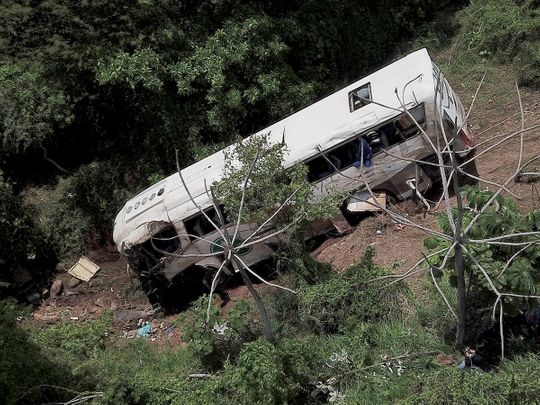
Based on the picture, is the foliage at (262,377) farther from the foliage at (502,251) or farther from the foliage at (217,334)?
the foliage at (502,251)

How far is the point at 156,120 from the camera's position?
11719 mm

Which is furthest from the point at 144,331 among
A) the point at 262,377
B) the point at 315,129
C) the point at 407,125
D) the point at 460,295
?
the point at 460,295

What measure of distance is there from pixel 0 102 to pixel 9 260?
301 centimetres

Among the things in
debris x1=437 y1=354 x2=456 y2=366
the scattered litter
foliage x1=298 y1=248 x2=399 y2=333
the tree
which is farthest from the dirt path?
the scattered litter

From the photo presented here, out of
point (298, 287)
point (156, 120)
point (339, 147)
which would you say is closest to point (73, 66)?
point (156, 120)

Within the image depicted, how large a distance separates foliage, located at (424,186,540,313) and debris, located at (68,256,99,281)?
735 centimetres

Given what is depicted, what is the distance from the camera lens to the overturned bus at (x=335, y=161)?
9547 mm

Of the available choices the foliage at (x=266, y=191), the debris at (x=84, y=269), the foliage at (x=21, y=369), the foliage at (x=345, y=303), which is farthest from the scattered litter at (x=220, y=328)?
the debris at (x=84, y=269)

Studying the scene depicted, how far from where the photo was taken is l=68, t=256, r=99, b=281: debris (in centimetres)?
1151

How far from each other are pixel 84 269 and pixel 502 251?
804 centimetres

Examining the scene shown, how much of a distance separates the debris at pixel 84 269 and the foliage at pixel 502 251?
735cm

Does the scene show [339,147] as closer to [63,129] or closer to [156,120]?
[156,120]

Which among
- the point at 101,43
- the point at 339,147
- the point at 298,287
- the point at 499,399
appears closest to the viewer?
the point at 499,399

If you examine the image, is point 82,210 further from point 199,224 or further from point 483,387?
point 483,387
